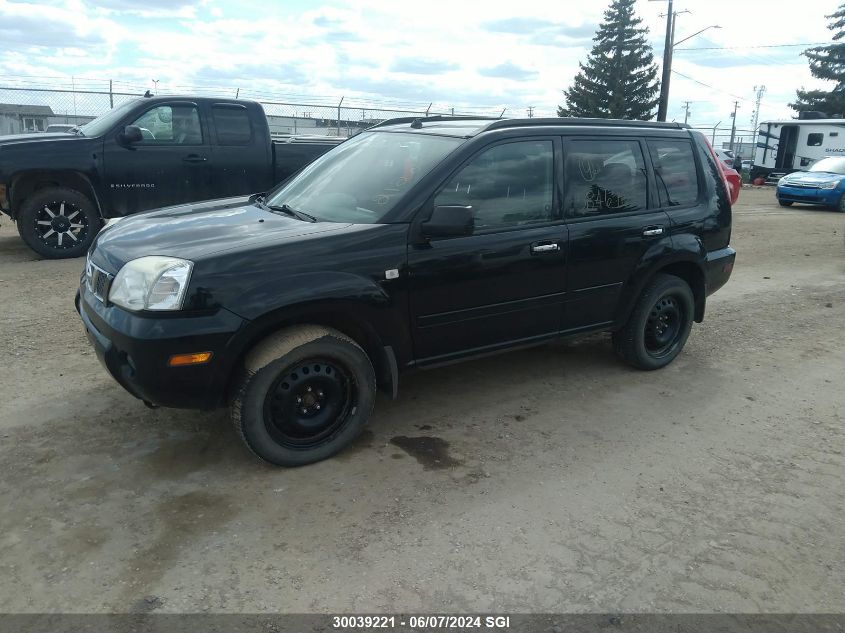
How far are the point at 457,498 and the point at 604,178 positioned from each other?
2472 millimetres

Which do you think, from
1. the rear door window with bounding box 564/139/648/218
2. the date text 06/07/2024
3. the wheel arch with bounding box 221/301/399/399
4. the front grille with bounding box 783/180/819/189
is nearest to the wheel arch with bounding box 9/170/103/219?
the wheel arch with bounding box 221/301/399/399

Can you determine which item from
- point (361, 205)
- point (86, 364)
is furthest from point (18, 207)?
point (361, 205)

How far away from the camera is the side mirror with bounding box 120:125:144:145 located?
808 centimetres

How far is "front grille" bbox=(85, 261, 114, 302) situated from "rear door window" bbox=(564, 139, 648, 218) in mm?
2760

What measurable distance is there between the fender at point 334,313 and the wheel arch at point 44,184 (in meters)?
6.02

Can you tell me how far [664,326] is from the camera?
17.3 feet

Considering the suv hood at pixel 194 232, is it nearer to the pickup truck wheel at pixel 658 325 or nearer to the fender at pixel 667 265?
the fender at pixel 667 265

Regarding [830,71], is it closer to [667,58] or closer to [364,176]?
[667,58]

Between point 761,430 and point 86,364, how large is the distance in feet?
15.2

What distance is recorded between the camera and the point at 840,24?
4594 centimetres

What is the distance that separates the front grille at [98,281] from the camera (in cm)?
347

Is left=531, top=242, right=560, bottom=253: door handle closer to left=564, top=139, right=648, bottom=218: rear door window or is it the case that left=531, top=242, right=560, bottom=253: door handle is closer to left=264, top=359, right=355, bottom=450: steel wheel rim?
left=564, top=139, right=648, bottom=218: rear door window

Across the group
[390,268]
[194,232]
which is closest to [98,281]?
[194,232]

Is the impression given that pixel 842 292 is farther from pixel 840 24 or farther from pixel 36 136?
pixel 840 24
